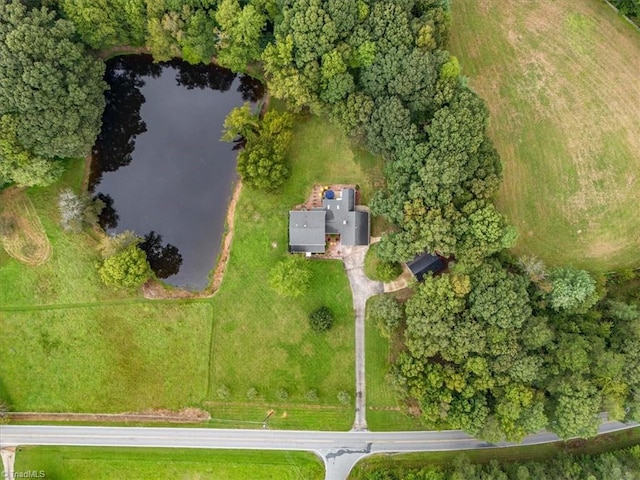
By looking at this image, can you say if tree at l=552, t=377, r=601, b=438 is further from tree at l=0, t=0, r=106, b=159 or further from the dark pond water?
tree at l=0, t=0, r=106, b=159

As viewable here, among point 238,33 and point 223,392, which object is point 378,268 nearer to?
point 223,392

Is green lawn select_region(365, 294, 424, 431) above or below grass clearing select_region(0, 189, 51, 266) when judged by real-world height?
below

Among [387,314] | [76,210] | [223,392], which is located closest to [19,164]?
[76,210]

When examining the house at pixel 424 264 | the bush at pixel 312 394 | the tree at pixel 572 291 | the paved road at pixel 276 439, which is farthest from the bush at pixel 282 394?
the tree at pixel 572 291

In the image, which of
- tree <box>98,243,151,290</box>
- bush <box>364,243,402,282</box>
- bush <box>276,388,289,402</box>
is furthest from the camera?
bush <box>276,388,289,402</box>

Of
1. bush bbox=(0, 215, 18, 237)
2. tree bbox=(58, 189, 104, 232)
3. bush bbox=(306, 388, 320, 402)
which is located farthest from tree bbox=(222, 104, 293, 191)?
bush bbox=(0, 215, 18, 237)

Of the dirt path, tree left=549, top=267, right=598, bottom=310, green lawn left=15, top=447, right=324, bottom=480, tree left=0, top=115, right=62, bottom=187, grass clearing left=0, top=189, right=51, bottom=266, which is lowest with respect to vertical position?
green lawn left=15, top=447, right=324, bottom=480
